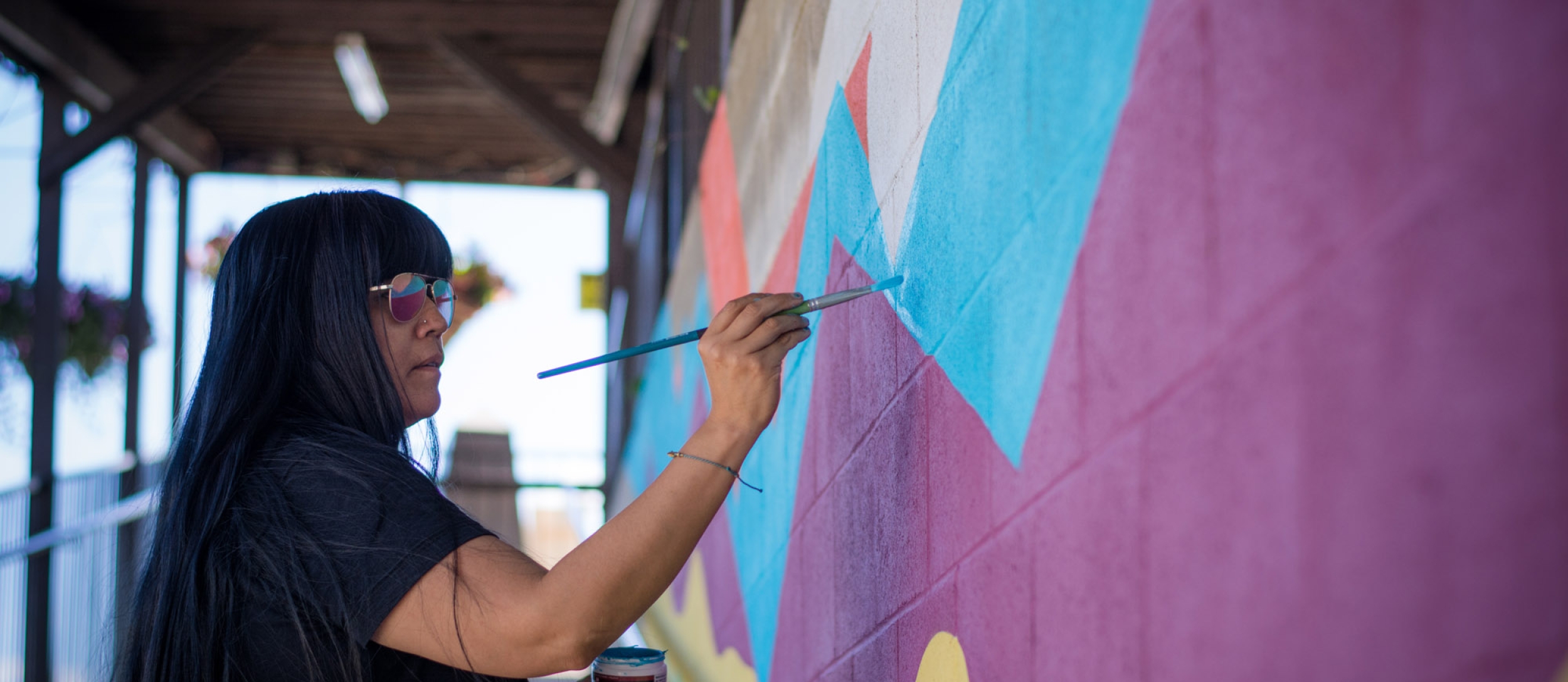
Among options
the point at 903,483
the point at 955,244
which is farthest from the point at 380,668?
the point at 955,244

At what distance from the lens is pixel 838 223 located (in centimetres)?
174

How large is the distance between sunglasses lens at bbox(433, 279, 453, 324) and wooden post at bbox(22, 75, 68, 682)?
6568 millimetres

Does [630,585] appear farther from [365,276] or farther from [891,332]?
[365,276]

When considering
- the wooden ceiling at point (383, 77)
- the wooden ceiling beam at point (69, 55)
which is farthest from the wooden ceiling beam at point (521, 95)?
the wooden ceiling beam at point (69, 55)

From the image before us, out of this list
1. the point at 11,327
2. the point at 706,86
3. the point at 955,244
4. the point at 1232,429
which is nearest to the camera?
the point at 1232,429

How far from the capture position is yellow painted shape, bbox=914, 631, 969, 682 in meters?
1.09

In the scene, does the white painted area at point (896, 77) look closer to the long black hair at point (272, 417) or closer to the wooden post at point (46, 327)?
the long black hair at point (272, 417)

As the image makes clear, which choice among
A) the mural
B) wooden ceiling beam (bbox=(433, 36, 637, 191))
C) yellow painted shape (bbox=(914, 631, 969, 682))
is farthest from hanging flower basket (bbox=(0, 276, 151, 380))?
yellow painted shape (bbox=(914, 631, 969, 682))

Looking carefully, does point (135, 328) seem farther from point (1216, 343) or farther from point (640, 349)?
point (1216, 343)

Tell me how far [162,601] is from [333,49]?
7550mm

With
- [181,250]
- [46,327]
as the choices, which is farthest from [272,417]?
[181,250]

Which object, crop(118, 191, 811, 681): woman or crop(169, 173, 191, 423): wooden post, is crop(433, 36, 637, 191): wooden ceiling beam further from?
crop(118, 191, 811, 681): woman

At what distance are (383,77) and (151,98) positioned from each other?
1708 millimetres

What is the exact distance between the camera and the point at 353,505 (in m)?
1.24
